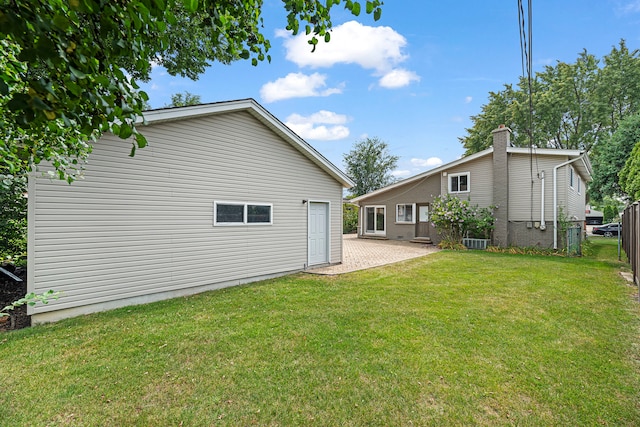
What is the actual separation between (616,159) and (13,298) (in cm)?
2809

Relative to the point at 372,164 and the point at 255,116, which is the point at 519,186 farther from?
the point at 372,164

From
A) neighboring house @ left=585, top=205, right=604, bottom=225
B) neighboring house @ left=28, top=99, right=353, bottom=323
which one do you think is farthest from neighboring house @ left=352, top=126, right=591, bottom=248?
neighboring house @ left=585, top=205, right=604, bottom=225

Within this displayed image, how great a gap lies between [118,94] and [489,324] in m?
5.36

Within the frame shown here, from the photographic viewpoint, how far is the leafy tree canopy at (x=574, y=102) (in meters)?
24.4

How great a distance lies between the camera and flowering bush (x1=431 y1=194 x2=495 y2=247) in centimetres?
1412

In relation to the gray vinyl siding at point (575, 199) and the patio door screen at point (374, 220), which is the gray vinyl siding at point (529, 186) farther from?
the patio door screen at point (374, 220)

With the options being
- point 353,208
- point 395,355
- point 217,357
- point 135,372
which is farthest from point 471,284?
point 353,208

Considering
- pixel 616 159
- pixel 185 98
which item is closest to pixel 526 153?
pixel 616 159

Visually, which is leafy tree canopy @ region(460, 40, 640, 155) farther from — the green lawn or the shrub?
the green lawn

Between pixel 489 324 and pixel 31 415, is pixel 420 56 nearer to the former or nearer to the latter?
pixel 489 324

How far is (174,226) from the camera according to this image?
20.9 ft

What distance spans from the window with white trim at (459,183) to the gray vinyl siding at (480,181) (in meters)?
0.17

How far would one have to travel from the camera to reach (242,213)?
760cm

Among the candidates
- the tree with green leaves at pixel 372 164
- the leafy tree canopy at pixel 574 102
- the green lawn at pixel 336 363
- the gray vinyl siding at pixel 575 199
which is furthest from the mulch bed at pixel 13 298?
the leafy tree canopy at pixel 574 102
